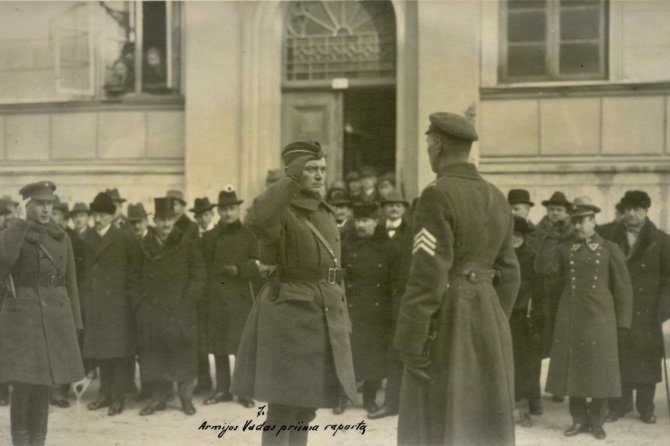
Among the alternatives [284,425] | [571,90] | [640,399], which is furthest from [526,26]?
[284,425]

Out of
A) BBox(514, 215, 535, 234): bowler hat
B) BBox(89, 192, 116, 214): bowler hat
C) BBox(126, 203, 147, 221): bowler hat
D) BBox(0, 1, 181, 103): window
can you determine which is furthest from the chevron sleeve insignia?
BBox(0, 1, 181, 103): window

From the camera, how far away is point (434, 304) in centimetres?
372

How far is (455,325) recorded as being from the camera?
150 inches

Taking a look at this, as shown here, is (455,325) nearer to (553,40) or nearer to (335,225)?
(335,225)

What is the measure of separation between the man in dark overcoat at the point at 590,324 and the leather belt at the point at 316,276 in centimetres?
269

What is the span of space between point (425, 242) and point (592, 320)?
306 centimetres

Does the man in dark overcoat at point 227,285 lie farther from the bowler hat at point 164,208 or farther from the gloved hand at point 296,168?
the gloved hand at point 296,168

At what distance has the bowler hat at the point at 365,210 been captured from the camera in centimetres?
714

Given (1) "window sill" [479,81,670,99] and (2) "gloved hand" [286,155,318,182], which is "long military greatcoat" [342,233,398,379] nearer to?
(2) "gloved hand" [286,155,318,182]

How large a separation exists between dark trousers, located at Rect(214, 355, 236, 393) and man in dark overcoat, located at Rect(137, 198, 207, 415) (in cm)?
44

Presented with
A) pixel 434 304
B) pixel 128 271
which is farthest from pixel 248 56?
pixel 434 304

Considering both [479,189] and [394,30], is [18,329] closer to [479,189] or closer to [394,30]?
[479,189]

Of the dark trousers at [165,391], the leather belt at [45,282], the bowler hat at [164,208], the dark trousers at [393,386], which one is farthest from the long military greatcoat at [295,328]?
the bowler hat at [164,208]

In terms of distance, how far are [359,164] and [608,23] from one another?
11.9ft
